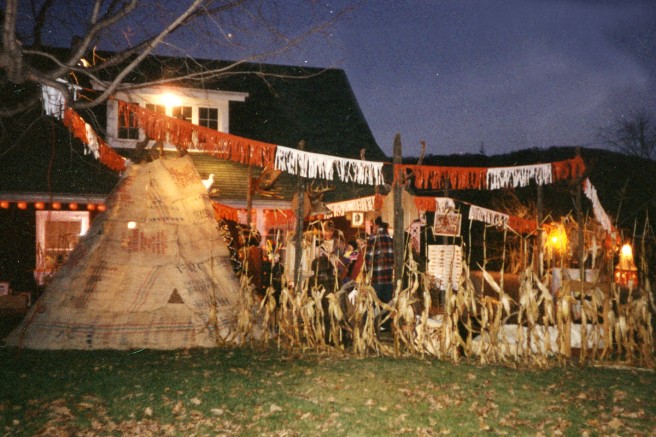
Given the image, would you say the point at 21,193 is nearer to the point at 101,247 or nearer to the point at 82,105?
the point at 101,247

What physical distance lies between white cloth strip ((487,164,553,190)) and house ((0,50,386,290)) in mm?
5628

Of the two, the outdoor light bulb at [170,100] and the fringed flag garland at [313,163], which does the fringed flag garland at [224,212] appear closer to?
the fringed flag garland at [313,163]

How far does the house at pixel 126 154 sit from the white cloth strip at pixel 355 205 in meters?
1.31

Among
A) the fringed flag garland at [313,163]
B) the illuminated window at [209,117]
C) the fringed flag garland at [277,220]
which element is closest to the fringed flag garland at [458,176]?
the fringed flag garland at [313,163]

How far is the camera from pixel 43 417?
17.4 ft

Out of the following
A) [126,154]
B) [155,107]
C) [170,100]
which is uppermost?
[170,100]

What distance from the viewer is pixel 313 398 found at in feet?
19.4

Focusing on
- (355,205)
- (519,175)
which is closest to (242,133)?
(355,205)

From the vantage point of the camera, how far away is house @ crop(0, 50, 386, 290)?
13.5 m

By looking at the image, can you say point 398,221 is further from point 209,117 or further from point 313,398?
point 209,117

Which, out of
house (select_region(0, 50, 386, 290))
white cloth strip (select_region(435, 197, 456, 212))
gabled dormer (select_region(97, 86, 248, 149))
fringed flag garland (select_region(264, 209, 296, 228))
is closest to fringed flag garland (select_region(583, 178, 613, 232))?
white cloth strip (select_region(435, 197, 456, 212))

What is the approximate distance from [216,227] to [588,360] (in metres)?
6.16

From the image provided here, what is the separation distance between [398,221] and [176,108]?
9.64 metres

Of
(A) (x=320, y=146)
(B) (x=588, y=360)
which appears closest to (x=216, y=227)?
(B) (x=588, y=360)
